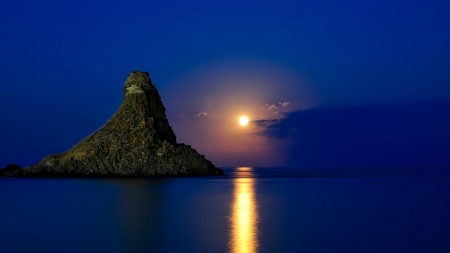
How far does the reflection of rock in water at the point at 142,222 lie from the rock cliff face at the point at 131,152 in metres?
53.9

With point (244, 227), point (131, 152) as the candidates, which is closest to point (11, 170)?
Result: point (131, 152)

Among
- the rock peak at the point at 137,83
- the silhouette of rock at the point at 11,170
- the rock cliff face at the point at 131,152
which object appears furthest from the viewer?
the rock peak at the point at 137,83

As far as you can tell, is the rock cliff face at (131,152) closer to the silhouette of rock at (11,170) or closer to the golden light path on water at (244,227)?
the silhouette of rock at (11,170)

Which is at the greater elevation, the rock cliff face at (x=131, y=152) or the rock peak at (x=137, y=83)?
the rock peak at (x=137, y=83)

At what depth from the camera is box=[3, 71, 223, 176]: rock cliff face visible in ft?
362

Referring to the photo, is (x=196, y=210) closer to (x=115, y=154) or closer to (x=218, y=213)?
(x=218, y=213)

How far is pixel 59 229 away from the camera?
3272 centimetres

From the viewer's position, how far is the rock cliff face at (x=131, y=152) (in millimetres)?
110250

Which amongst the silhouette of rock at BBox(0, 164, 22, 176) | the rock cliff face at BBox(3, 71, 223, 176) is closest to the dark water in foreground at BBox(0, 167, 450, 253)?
the rock cliff face at BBox(3, 71, 223, 176)

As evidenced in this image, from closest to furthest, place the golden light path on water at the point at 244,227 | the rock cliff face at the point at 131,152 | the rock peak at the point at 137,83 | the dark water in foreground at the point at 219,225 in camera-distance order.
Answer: the golden light path on water at the point at 244,227
the dark water in foreground at the point at 219,225
the rock cliff face at the point at 131,152
the rock peak at the point at 137,83

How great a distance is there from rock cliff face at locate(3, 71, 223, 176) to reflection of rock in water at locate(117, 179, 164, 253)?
53.9 metres

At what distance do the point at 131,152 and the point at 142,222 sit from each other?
76.5 m

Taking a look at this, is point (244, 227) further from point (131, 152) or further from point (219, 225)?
point (131, 152)

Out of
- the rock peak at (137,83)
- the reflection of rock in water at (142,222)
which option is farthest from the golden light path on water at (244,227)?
the rock peak at (137,83)
